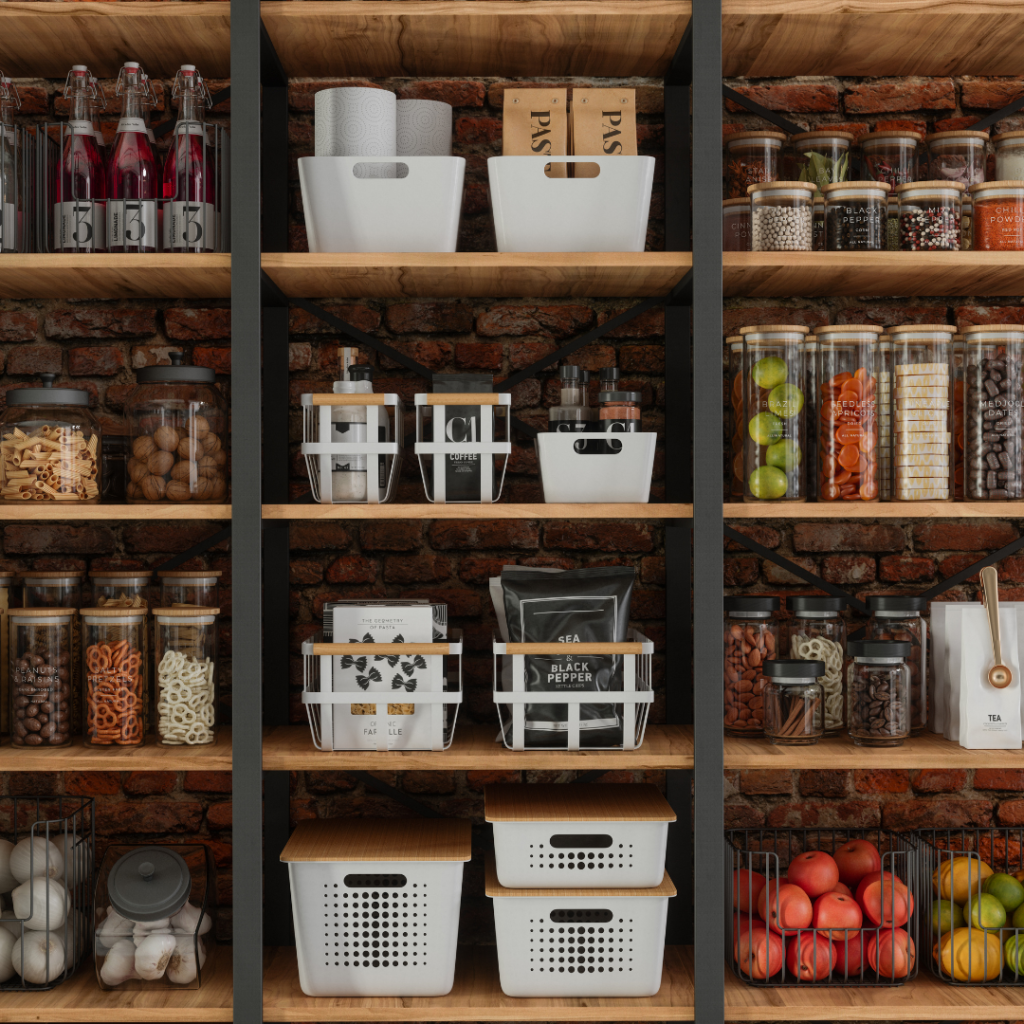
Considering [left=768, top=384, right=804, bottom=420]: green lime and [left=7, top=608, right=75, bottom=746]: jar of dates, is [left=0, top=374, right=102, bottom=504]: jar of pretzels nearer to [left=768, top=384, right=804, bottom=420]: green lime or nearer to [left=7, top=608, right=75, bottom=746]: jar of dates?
[left=7, top=608, right=75, bottom=746]: jar of dates

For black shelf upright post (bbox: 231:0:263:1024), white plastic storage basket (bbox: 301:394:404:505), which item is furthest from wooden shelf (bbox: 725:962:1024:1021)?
white plastic storage basket (bbox: 301:394:404:505)

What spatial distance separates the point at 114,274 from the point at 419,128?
63cm

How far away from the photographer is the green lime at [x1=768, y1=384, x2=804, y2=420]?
170cm

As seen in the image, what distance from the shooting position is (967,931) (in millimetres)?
1749

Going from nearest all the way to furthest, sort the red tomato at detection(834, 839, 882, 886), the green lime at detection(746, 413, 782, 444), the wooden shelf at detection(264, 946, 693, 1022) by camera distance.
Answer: the wooden shelf at detection(264, 946, 693, 1022), the green lime at detection(746, 413, 782, 444), the red tomato at detection(834, 839, 882, 886)

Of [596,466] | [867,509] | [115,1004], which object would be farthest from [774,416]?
[115,1004]

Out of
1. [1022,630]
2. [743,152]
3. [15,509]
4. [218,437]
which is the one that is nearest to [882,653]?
[1022,630]

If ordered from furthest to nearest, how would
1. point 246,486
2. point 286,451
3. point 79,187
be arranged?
point 286,451, point 79,187, point 246,486

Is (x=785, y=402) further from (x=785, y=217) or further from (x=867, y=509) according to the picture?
(x=785, y=217)

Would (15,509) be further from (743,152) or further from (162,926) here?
(743,152)

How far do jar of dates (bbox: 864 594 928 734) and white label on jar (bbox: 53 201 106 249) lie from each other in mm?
1595

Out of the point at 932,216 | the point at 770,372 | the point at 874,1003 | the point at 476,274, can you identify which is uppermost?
the point at 932,216

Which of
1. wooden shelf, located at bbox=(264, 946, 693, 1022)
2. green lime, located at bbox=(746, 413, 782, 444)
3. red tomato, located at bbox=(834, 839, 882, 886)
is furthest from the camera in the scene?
red tomato, located at bbox=(834, 839, 882, 886)

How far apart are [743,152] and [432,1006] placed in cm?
167
